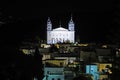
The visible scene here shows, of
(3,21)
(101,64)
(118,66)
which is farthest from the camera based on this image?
(101,64)

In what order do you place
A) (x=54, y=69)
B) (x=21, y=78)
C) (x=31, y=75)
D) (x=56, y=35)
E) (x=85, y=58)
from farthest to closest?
1. (x=56, y=35)
2. (x=85, y=58)
3. (x=54, y=69)
4. (x=31, y=75)
5. (x=21, y=78)

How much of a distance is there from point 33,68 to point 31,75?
0.14 m

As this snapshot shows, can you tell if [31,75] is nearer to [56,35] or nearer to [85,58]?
[85,58]

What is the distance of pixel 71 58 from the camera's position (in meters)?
27.5

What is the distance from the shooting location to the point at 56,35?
66.4 m

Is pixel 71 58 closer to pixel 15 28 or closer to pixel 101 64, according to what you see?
pixel 101 64

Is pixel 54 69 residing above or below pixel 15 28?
below

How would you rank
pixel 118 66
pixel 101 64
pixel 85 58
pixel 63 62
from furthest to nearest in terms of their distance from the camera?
pixel 85 58
pixel 63 62
pixel 101 64
pixel 118 66

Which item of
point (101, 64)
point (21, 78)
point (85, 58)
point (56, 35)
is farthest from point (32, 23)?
point (56, 35)

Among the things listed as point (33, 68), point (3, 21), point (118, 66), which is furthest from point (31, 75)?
point (118, 66)

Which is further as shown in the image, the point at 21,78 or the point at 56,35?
the point at 56,35

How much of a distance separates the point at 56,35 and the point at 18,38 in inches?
2401

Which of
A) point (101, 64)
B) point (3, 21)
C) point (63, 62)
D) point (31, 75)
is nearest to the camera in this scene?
point (31, 75)

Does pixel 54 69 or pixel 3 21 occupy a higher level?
pixel 3 21
